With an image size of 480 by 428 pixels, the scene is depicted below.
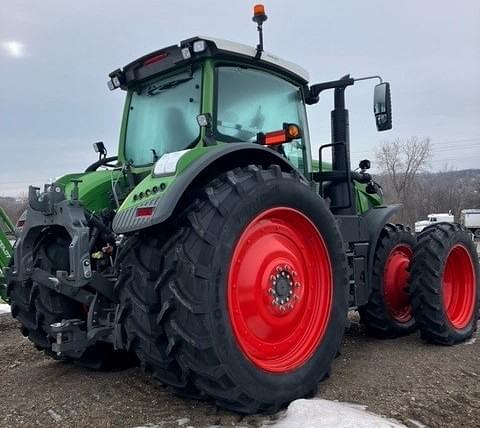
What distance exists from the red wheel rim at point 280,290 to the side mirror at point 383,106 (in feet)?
5.03

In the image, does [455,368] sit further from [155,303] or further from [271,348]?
[155,303]

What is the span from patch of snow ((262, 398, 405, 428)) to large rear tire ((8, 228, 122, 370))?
5.16ft

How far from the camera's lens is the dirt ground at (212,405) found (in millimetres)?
3055

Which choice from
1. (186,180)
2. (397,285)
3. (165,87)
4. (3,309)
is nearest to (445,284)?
(397,285)

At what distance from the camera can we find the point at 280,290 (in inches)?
131

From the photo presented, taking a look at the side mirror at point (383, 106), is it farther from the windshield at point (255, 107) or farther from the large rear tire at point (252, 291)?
the large rear tire at point (252, 291)

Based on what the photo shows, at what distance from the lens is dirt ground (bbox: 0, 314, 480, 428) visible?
10.0 ft

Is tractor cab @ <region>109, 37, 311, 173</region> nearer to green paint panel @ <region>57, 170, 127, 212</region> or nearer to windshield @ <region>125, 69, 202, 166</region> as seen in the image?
windshield @ <region>125, 69, 202, 166</region>

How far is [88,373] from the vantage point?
162 inches

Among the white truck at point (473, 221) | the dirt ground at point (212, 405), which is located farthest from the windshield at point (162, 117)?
the white truck at point (473, 221)

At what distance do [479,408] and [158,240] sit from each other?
7.21 feet

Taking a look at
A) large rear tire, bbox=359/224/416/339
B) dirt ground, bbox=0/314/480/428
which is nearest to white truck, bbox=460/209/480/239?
large rear tire, bbox=359/224/416/339

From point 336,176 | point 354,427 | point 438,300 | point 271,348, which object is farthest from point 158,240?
point 438,300

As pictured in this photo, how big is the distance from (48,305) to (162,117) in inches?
66.3
